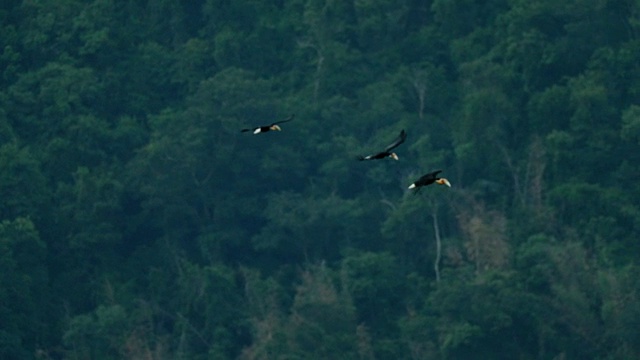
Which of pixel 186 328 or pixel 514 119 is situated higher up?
pixel 514 119

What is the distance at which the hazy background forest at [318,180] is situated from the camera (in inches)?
1918

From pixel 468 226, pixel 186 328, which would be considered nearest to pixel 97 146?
pixel 186 328

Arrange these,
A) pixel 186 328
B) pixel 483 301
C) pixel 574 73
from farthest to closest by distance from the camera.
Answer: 1. pixel 574 73
2. pixel 186 328
3. pixel 483 301

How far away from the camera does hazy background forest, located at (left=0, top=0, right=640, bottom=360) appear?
4872cm

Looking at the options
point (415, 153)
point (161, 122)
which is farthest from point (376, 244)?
point (161, 122)

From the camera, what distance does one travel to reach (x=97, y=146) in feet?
179

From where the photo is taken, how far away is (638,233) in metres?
50.1

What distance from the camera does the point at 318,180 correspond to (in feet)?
182

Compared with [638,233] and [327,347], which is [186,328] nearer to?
[327,347]

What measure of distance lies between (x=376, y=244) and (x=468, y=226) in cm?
328

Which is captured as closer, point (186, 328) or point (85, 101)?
point (186, 328)

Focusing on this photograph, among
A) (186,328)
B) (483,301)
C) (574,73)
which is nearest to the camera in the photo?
(483,301)

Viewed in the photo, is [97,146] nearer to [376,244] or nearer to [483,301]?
[376,244]

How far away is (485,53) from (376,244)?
583cm
